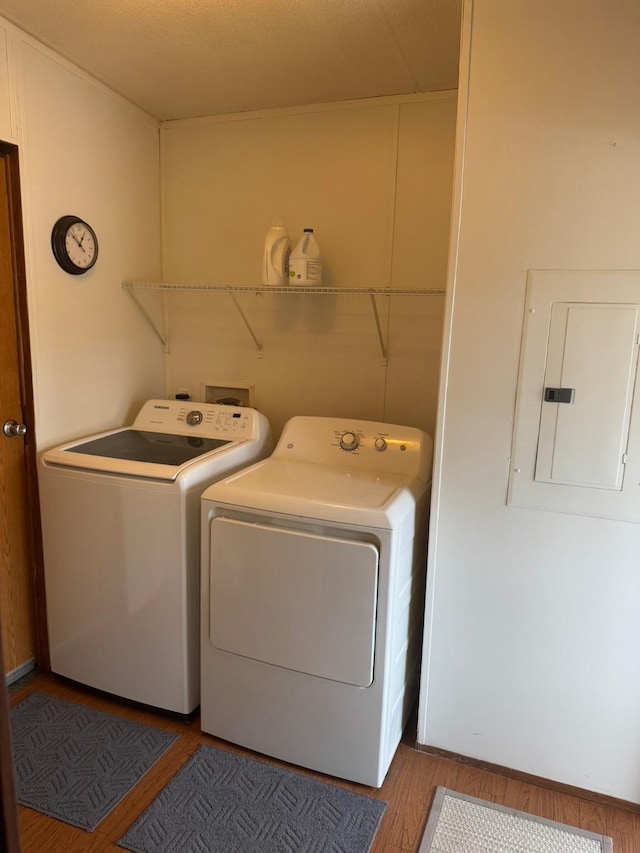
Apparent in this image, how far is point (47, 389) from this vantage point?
2.16 metres

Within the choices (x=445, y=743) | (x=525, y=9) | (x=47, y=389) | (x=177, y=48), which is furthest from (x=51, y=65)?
(x=445, y=743)

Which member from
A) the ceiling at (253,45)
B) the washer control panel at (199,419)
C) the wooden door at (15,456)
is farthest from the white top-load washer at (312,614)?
the ceiling at (253,45)

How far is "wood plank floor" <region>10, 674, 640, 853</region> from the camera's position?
1.58 m

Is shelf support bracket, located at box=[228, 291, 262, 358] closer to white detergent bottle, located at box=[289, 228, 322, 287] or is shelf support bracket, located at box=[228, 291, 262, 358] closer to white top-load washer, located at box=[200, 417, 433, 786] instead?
white detergent bottle, located at box=[289, 228, 322, 287]

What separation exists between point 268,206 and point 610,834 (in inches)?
102

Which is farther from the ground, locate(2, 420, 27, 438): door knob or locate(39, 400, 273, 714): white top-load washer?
locate(2, 420, 27, 438): door knob

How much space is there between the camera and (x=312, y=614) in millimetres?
1731

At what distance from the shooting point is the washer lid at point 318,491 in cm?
169

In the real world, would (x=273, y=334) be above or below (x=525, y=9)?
below

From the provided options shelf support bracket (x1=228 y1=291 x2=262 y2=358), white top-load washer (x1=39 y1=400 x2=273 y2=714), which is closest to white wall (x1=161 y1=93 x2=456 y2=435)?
shelf support bracket (x1=228 y1=291 x2=262 y2=358)

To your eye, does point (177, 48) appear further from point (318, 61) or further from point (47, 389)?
point (47, 389)

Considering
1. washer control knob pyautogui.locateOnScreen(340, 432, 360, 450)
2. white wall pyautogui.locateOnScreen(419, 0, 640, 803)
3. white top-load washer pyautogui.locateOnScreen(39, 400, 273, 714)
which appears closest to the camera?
white wall pyautogui.locateOnScreen(419, 0, 640, 803)

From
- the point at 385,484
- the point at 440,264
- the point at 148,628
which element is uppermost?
the point at 440,264

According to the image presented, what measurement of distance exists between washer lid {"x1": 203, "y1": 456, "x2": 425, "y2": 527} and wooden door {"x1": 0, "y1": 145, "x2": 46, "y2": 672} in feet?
2.68
